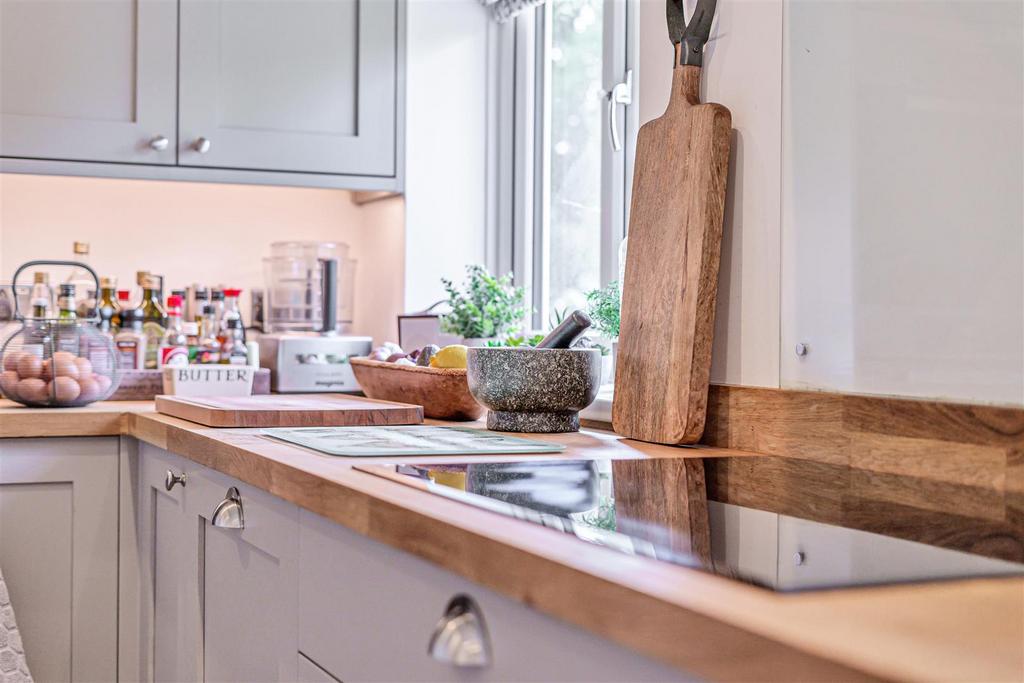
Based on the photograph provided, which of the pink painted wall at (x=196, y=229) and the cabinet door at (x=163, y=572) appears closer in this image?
the cabinet door at (x=163, y=572)

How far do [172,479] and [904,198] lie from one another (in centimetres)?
108

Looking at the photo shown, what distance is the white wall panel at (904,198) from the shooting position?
1.03m

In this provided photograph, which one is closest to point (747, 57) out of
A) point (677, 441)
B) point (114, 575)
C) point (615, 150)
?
point (677, 441)

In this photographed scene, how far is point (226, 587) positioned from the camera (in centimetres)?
135

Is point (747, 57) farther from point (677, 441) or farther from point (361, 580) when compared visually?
point (361, 580)

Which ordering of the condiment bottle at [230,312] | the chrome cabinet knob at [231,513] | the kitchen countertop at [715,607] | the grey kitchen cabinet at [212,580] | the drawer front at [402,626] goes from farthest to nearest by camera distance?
the condiment bottle at [230,312] < the chrome cabinet knob at [231,513] < the grey kitchen cabinet at [212,580] < the drawer front at [402,626] < the kitchen countertop at [715,607]

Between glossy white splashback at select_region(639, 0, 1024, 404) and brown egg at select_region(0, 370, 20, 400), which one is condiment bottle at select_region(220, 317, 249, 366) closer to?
brown egg at select_region(0, 370, 20, 400)

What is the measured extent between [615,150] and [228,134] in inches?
32.7

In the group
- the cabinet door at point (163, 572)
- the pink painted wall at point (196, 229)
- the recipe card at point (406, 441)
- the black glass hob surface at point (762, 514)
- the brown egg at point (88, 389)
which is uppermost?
the pink painted wall at point (196, 229)

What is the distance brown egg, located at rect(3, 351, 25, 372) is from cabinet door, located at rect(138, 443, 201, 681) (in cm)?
31

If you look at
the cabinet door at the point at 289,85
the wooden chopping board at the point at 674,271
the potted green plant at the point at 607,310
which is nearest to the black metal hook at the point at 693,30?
the wooden chopping board at the point at 674,271

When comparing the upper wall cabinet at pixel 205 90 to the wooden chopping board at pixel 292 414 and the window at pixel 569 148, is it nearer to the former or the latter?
the window at pixel 569 148

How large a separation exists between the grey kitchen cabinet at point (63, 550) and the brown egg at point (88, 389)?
0.14m

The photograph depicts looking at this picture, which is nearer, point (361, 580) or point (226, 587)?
point (361, 580)
